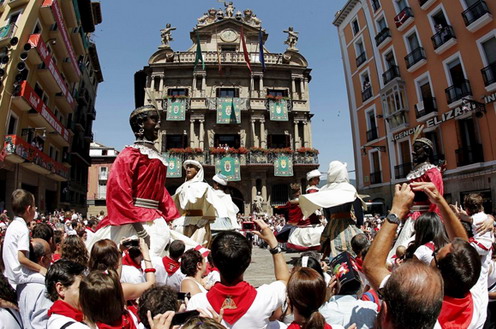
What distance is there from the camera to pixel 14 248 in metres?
3.32

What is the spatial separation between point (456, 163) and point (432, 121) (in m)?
2.83

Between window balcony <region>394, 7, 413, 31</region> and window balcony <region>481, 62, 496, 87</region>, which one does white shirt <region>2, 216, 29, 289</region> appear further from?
window balcony <region>394, 7, 413, 31</region>

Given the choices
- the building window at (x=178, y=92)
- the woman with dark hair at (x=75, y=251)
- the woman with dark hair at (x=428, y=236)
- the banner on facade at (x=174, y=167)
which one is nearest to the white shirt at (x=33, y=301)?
the woman with dark hair at (x=75, y=251)

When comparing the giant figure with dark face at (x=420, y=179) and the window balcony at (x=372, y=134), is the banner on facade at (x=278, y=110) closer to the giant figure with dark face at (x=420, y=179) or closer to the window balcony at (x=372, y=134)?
the window balcony at (x=372, y=134)

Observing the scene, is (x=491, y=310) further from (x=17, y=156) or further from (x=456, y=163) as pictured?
(x=17, y=156)

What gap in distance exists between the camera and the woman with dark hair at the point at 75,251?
3.64 m

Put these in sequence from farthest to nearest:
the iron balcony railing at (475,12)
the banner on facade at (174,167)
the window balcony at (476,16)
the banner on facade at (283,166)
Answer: the banner on facade at (283,166) < the banner on facade at (174,167) < the iron balcony railing at (475,12) < the window balcony at (476,16)

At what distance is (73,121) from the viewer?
102ft

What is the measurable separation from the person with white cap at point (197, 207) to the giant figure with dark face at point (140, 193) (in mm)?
1211

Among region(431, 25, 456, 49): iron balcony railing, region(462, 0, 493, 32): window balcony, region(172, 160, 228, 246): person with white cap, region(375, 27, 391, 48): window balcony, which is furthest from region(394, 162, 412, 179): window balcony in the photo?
region(172, 160, 228, 246): person with white cap

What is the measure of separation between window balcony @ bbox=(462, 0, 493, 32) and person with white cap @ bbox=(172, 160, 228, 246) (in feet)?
56.9

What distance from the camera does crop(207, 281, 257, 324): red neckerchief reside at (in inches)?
85.0

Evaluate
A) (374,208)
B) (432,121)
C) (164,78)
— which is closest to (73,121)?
(164,78)

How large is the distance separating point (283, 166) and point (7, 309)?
2599 cm
